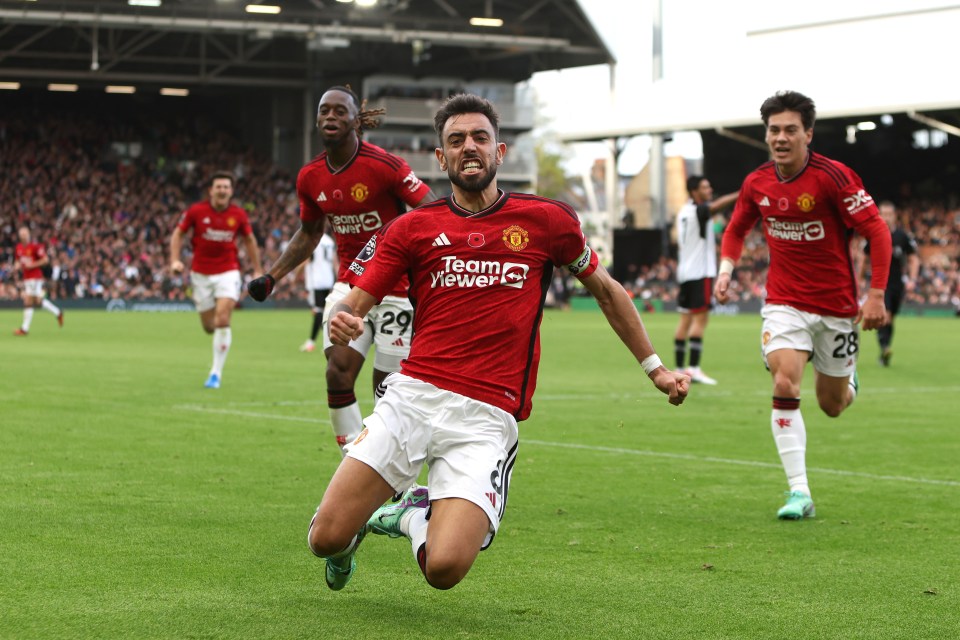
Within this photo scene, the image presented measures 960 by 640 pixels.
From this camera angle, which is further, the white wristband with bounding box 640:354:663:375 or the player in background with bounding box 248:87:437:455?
the player in background with bounding box 248:87:437:455

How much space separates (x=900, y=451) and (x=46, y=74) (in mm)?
47120

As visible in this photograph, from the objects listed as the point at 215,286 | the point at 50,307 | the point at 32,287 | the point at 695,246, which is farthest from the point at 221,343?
the point at 50,307

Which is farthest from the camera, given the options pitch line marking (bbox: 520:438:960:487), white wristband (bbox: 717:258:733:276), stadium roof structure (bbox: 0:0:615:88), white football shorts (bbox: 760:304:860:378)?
stadium roof structure (bbox: 0:0:615:88)

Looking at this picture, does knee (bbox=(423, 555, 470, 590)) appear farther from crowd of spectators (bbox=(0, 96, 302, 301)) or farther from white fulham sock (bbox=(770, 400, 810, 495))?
crowd of spectators (bbox=(0, 96, 302, 301))

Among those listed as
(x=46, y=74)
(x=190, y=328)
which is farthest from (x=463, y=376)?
(x=46, y=74)

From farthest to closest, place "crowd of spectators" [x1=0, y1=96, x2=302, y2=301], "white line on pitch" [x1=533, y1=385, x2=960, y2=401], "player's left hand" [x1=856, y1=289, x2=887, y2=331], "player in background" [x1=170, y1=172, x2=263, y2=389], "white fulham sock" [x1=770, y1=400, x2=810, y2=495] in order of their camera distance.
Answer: "crowd of spectators" [x1=0, y1=96, x2=302, y2=301] → "player in background" [x1=170, y1=172, x2=263, y2=389] → "white line on pitch" [x1=533, y1=385, x2=960, y2=401] → "white fulham sock" [x1=770, y1=400, x2=810, y2=495] → "player's left hand" [x1=856, y1=289, x2=887, y2=331]

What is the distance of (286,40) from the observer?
56906mm

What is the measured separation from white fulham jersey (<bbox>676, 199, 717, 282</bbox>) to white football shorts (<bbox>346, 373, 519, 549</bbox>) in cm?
1211

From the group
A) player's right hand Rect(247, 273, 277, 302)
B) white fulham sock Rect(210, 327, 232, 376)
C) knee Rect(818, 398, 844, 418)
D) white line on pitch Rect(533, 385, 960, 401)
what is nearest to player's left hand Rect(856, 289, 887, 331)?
knee Rect(818, 398, 844, 418)

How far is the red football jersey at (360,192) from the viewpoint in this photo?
8633 millimetres

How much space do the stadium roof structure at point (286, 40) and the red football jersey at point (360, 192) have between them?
39.1 metres

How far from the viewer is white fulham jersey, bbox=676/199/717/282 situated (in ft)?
57.6

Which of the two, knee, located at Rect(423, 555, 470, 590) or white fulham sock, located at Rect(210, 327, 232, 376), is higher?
knee, located at Rect(423, 555, 470, 590)

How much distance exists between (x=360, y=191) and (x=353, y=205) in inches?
4.2
